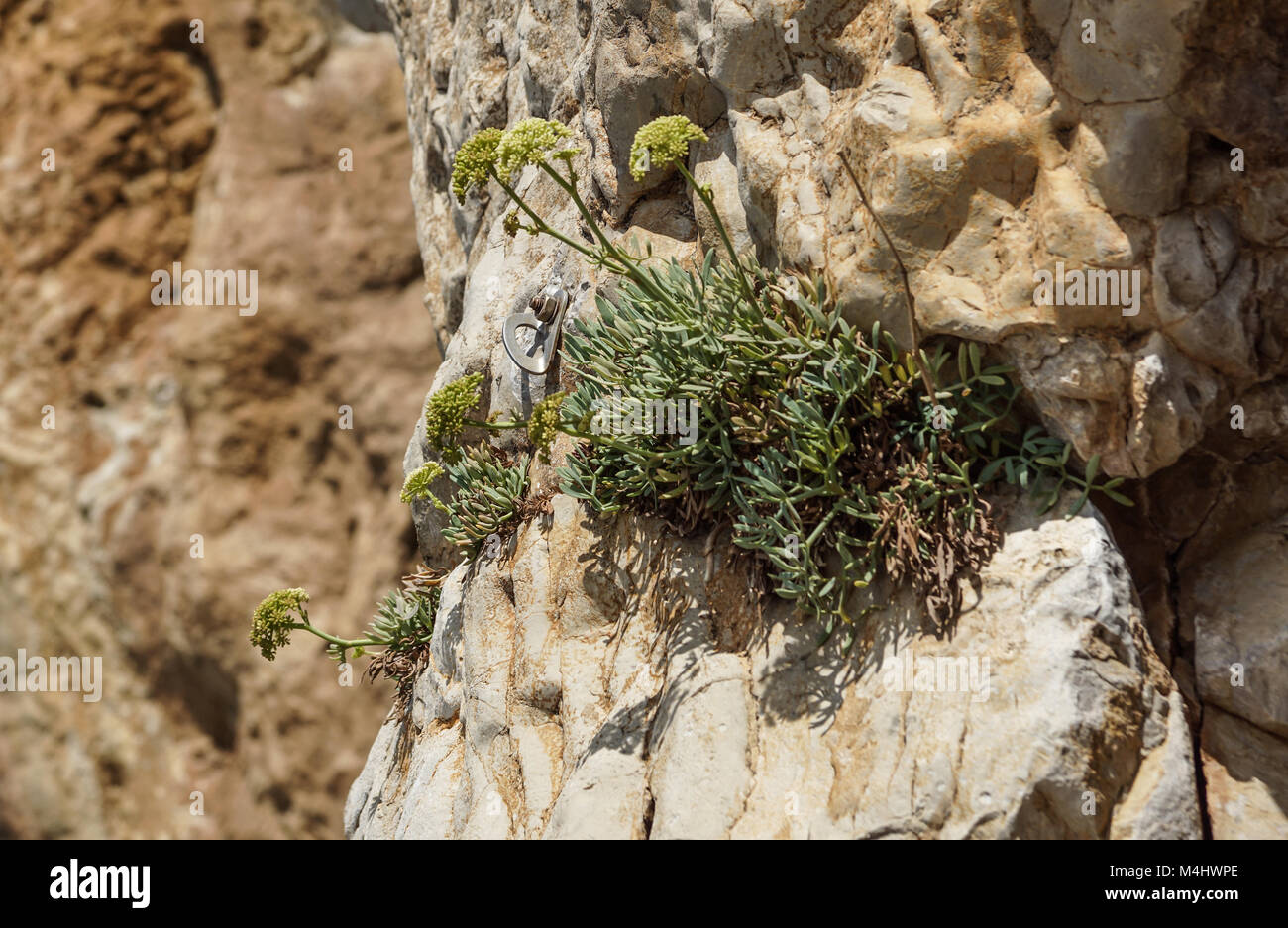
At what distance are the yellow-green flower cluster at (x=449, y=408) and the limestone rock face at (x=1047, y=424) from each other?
2.63ft

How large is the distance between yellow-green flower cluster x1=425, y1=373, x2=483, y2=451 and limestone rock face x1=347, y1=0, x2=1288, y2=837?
0.80m

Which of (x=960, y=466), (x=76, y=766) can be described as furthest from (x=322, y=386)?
(x=960, y=466)

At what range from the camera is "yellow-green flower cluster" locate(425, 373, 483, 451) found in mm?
4648

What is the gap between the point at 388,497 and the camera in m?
11.7

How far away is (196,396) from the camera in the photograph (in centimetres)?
1193

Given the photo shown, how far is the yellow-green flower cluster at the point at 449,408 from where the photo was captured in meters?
4.65

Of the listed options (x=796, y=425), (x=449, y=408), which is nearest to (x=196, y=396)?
(x=449, y=408)

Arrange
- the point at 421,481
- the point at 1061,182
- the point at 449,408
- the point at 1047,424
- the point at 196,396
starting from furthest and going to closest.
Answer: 1. the point at 196,396
2. the point at 421,481
3. the point at 449,408
4. the point at 1047,424
5. the point at 1061,182

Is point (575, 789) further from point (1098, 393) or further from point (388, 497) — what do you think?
point (388, 497)

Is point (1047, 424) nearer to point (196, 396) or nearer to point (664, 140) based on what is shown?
point (664, 140)

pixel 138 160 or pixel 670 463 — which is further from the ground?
pixel 138 160

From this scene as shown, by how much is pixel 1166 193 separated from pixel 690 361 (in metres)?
1.79

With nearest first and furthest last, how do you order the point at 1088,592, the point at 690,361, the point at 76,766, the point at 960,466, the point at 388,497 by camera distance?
the point at 1088,592 < the point at 960,466 < the point at 690,361 < the point at 388,497 < the point at 76,766

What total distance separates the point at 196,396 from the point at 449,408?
8.38m
